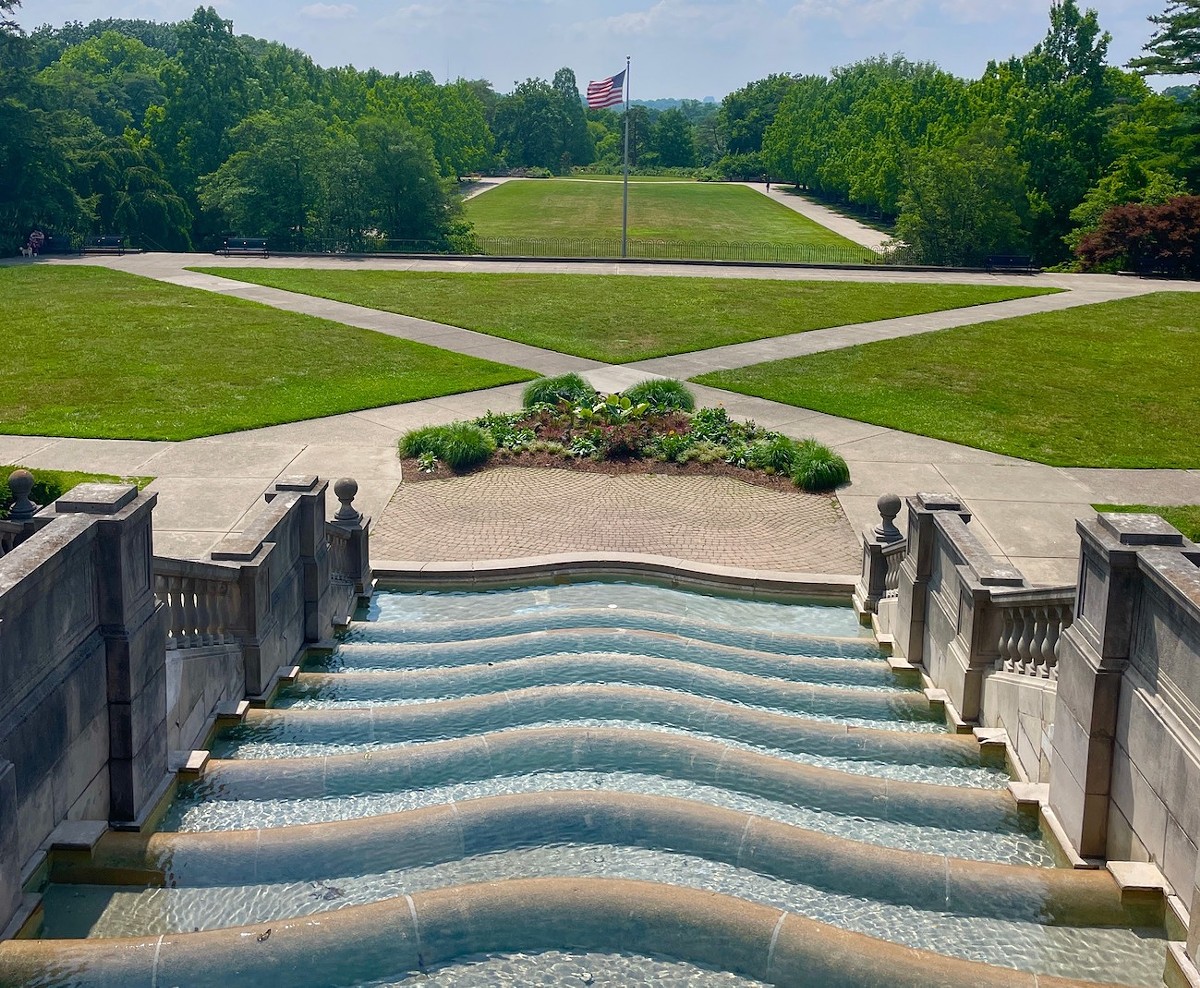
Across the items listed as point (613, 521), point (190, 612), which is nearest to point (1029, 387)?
point (613, 521)

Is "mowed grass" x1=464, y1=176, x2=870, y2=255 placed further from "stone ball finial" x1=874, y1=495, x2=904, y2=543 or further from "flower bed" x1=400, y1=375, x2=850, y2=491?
"stone ball finial" x1=874, y1=495, x2=904, y2=543

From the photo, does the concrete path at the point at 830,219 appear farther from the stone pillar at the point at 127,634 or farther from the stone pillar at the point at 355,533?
the stone pillar at the point at 127,634

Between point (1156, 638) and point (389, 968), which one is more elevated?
point (1156, 638)

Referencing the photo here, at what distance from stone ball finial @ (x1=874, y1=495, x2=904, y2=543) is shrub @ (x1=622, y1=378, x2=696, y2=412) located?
8998 mm

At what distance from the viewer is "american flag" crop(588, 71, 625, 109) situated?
5134cm

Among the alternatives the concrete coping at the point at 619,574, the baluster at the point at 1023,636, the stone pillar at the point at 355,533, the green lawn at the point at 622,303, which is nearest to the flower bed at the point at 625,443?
Result: the concrete coping at the point at 619,574

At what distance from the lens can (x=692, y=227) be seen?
83.4 meters

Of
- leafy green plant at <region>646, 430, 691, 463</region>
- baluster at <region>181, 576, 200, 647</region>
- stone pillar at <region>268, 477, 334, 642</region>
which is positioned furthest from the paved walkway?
baluster at <region>181, 576, 200, 647</region>

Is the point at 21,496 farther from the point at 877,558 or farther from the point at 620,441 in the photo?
the point at 620,441

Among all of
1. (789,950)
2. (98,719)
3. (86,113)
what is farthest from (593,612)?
(86,113)

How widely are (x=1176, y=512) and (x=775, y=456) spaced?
20.1 ft

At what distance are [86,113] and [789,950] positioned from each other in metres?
109

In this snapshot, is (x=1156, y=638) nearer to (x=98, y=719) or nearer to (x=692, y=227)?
(x=98, y=719)

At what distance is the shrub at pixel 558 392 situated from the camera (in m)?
23.9
